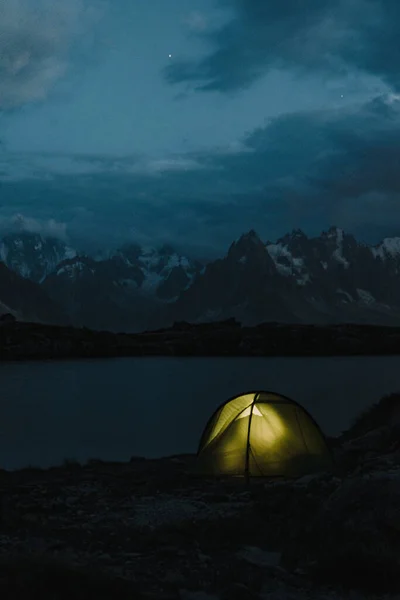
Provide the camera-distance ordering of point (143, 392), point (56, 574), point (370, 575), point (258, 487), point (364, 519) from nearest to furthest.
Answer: point (56, 574)
point (370, 575)
point (364, 519)
point (258, 487)
point (143, 392)

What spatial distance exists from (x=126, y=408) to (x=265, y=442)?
215 ft

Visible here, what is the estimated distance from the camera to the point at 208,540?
1327cm

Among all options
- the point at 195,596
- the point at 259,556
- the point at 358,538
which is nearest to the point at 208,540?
the point at 259,556

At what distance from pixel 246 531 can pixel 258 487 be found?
4.58 m

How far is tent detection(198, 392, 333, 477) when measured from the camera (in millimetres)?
20562

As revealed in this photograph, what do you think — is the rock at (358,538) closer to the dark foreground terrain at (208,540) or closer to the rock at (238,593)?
the dark foreground terrain at (208,540)

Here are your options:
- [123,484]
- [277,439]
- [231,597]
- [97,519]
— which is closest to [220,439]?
[277,439]

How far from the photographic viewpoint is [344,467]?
21.0 m

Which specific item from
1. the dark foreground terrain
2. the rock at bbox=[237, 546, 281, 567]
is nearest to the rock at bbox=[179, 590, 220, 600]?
the dark foreground terrain

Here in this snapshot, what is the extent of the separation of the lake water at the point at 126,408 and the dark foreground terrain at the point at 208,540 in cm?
2113

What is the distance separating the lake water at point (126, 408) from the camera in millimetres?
46781

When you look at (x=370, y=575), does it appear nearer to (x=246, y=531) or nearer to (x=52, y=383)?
(x=246, y=531)

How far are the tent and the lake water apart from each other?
17.8m

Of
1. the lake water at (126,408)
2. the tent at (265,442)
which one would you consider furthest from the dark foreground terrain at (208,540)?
the lake water at (126,408)
